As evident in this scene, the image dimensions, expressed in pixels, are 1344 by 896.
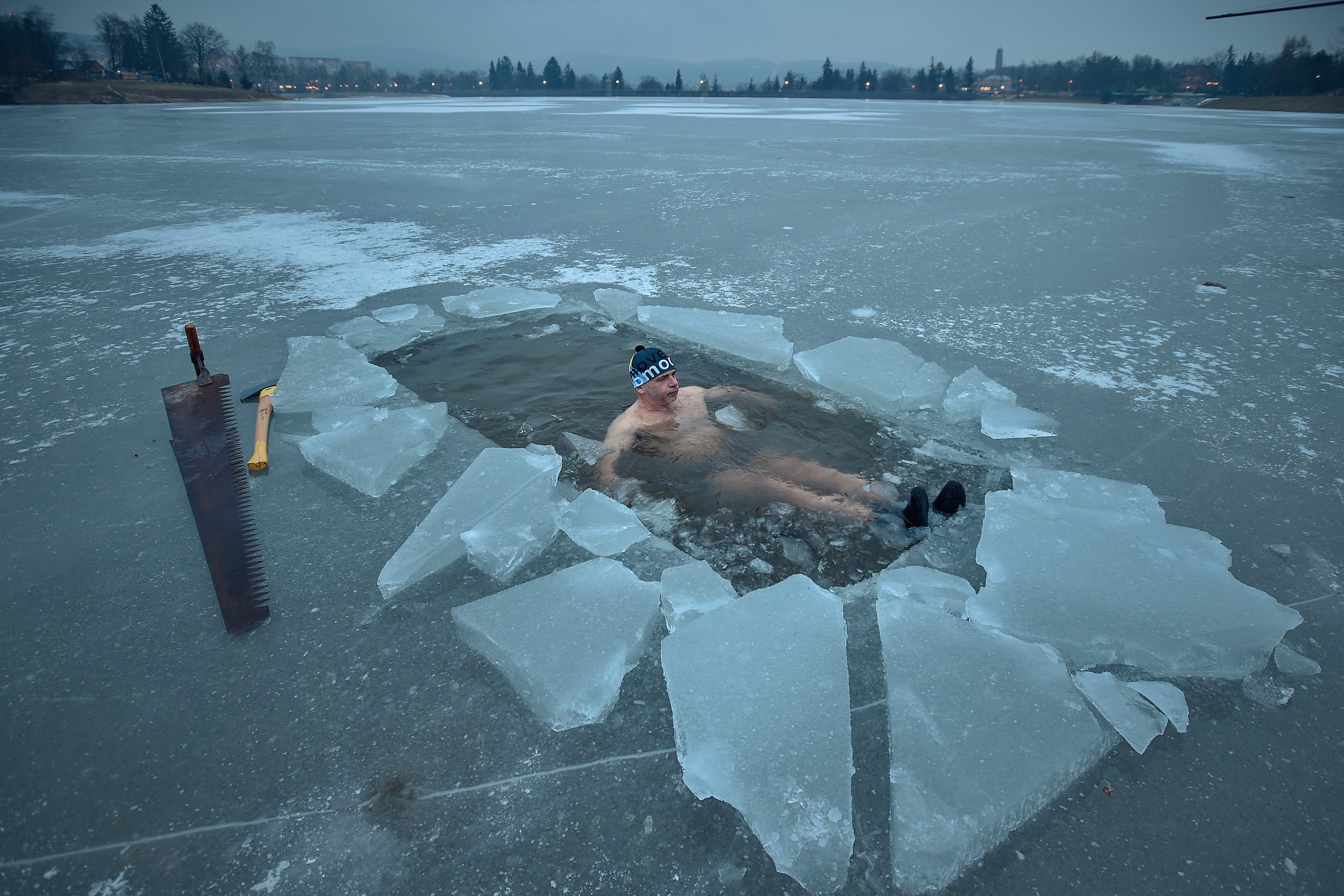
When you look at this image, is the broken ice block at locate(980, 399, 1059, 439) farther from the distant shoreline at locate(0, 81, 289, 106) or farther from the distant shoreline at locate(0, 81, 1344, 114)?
the distant shoreline at locate(0, 81, 289, 106)

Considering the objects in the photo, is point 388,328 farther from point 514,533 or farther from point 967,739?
point 967,739

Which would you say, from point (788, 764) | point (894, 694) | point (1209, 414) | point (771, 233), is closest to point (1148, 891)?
point (894, 694)

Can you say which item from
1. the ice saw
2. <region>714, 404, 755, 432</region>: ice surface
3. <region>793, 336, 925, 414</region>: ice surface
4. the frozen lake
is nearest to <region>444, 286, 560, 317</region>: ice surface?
the frozen lake

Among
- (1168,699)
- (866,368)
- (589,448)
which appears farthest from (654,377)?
(1168,699)

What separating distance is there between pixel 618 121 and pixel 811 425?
20.3 meters

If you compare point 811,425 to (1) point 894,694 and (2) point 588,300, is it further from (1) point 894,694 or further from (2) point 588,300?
(2) point 588,300

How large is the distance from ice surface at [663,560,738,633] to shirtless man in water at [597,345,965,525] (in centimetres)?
77

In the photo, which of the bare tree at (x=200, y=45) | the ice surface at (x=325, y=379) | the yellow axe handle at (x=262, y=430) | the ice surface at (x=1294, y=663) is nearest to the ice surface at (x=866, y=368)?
the ice surface at (x=1294, y=663)

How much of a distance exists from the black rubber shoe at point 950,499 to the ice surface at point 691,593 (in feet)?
2.74

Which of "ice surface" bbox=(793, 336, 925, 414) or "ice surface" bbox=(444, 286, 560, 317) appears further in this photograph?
"ice surface" bbox=(444, 286, 560, 317)

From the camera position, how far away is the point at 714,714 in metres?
1.36

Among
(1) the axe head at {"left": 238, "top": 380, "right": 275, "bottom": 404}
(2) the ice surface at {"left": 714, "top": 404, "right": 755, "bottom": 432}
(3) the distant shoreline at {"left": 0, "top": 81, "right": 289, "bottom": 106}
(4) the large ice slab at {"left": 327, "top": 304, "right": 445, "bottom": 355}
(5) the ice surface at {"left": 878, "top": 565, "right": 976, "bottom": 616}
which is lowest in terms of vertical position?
(5) the ice surface at {"left": 878, "top": 565, "right": 976, "bottom": 616}

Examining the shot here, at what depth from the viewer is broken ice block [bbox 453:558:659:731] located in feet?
4.70

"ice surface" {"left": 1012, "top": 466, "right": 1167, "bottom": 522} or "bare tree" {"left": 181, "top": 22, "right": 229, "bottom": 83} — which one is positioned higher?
"bare tree" {"left": 181, "top": 22, "right": 229, "bottom": 83}
